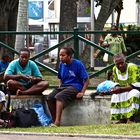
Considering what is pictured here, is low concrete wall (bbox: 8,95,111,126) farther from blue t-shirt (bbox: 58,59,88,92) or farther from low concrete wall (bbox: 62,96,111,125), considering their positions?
blue t-shirt (bbox: 58,59,88,92)

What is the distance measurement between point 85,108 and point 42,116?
812 millimetres

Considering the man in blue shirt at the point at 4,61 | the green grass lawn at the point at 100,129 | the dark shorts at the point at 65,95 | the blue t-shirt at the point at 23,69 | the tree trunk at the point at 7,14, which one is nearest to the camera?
the green grass lawn at the point at 100,129

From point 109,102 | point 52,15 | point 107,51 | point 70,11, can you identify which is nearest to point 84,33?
point 107,51

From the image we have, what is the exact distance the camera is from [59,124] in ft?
30.6

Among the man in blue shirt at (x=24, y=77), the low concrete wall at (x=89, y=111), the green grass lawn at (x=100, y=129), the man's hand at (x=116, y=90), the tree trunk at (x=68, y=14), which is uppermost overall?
the tree trunk at (x=68, y=14)

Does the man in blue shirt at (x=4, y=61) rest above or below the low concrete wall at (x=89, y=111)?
above

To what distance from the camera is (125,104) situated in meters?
9.24

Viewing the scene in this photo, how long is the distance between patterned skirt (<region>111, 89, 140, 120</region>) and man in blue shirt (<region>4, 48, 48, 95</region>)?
1.33 meters

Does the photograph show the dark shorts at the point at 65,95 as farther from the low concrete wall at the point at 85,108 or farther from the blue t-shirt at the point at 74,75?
the low concrete wall at the point at 85,108

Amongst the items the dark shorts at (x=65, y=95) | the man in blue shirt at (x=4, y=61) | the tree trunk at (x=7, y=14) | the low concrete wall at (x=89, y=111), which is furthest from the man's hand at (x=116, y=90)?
the tree trunk at (x=7, y=14)

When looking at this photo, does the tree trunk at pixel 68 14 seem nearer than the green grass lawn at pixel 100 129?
No

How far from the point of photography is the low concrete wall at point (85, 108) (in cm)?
975

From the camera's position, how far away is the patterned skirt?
9148 mm

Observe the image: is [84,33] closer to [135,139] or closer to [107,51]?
[107,51]
